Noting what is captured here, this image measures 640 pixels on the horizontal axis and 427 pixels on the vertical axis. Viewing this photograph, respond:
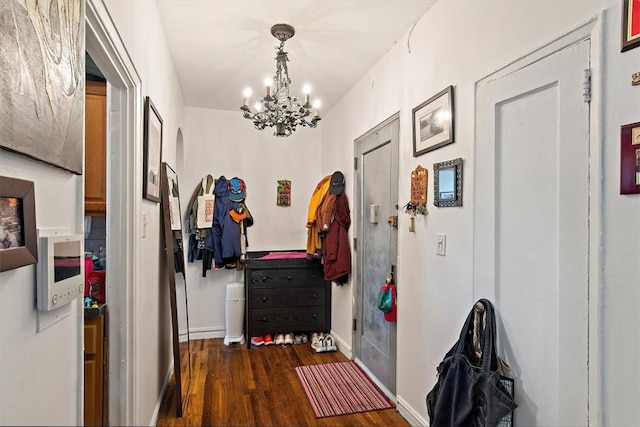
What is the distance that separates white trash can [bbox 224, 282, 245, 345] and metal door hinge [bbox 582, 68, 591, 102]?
3420 mm

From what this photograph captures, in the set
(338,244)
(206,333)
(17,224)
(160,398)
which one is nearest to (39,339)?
(17,224)

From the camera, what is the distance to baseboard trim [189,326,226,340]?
13.1 feet

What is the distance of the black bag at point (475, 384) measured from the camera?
1.46 m

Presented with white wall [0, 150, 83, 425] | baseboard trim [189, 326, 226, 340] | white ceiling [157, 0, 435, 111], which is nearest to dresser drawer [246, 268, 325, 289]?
baseboard trim [189, 326, 226, 340]

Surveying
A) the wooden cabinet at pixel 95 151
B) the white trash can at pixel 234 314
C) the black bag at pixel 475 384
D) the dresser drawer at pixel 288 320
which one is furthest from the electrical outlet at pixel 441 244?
the white trash can at pixel 234 314

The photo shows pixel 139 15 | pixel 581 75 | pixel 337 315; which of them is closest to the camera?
pixel 581 75

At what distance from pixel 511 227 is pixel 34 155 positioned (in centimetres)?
164

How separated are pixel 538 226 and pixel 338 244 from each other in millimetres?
2192

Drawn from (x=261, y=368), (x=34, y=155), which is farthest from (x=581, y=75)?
(x=261, y=368)

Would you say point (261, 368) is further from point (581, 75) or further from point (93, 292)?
point (581, 75)

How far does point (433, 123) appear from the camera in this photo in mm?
2121

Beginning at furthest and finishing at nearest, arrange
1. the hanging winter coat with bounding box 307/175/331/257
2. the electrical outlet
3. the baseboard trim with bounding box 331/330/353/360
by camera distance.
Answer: the hanging winter coat with bounding box 307/175/331/257 → the baseboard trim with bounding box 331/330/353/360 → the electrical outlet

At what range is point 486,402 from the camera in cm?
149

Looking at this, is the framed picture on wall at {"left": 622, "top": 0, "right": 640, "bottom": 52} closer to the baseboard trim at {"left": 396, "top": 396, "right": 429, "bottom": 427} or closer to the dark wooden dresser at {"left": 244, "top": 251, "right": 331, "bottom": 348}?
the baseboard trim at {"left": 396, "top": 396, "right": 429, "bottom": 427}
